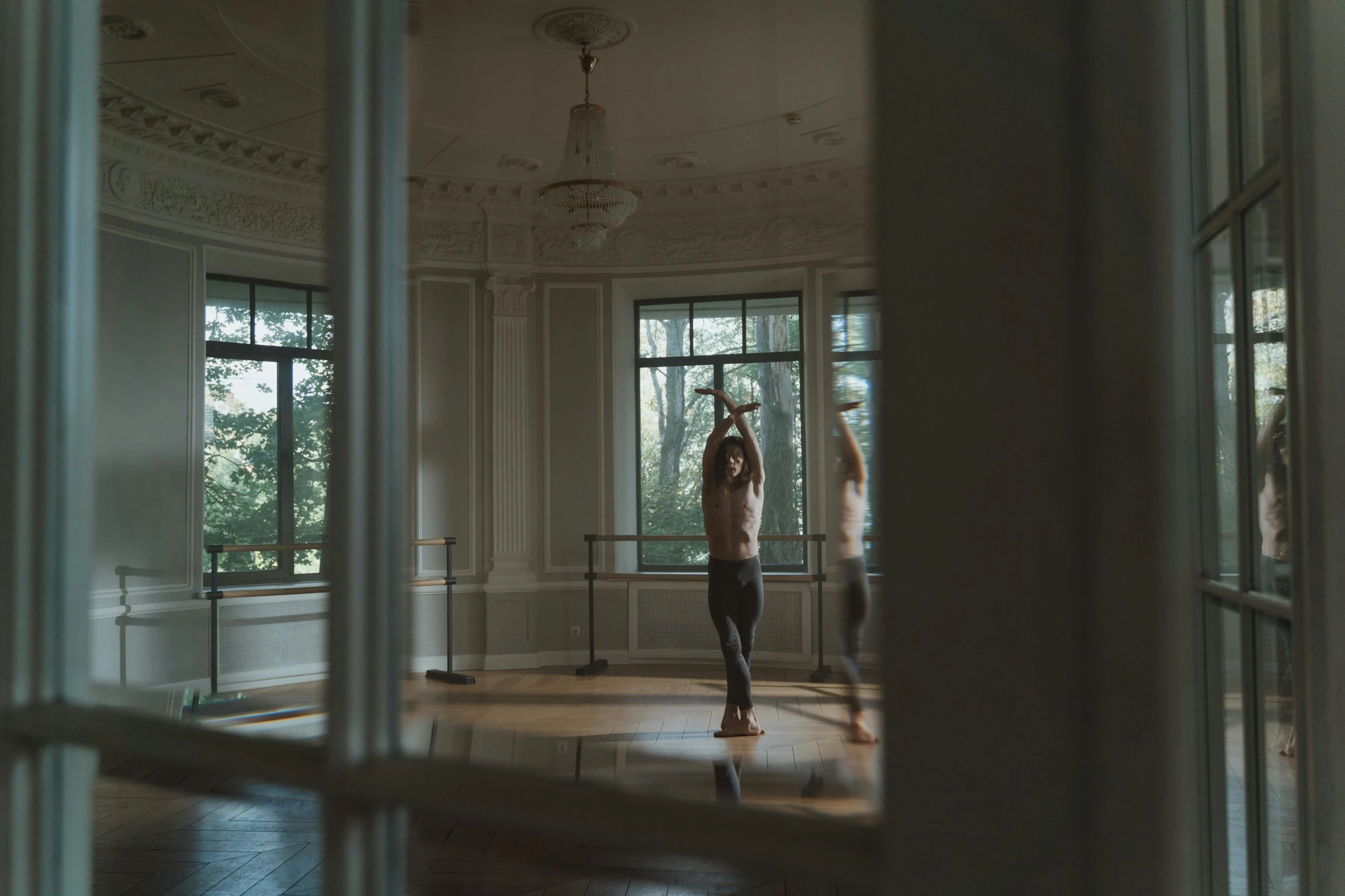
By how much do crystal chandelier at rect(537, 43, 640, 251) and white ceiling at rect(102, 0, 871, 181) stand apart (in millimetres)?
238

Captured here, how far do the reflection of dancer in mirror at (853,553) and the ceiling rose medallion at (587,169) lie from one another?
314 centimetres

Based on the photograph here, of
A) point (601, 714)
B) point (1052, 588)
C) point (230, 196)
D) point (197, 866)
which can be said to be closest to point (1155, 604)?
point (1052, 588)

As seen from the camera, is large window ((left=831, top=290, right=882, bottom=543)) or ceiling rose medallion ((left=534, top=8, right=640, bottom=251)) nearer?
large window ((left=831, top=290, right=882, bottom=543))

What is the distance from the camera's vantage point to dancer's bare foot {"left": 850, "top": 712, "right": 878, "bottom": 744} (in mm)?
253

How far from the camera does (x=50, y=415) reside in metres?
0.43

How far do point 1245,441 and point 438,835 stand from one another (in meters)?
0.72

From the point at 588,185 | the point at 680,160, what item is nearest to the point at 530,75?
the point at 588,185

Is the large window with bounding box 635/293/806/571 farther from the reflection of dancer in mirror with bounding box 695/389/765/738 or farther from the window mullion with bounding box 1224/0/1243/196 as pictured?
the window mullion with bounding box 1224/0/1243/196

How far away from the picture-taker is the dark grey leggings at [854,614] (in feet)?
0.87

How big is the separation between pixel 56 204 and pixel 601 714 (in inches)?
144

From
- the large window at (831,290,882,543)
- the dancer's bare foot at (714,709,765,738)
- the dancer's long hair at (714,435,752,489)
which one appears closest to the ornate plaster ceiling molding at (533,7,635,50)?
the dancer's long hair at (714,435,752,489)

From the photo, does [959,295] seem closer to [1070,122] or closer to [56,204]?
[1070,122]

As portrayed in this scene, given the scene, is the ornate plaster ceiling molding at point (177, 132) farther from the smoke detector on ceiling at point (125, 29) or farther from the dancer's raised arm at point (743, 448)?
the dancer's raised arm at point (743, 448)

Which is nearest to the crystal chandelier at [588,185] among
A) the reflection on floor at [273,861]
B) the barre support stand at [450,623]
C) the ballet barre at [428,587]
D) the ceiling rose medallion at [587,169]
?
the ceiling rose medallion at [587,169]
